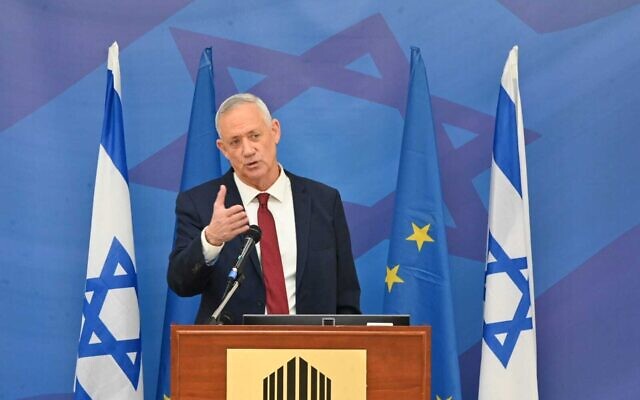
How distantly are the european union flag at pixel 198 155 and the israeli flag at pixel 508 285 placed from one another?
126 centimetres

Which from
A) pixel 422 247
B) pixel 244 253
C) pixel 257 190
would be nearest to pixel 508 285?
pixel 422 247

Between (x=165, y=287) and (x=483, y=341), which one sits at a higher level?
(x=165, y=287)

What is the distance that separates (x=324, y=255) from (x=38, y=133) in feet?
6.10

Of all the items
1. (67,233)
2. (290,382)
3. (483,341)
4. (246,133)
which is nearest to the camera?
(290,382)

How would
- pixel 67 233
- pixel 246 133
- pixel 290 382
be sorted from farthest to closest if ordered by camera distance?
1. pixel 67 233
2. pixel 246 133
3. pixel 290 382

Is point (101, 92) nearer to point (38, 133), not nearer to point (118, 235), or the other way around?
point (38, 133)

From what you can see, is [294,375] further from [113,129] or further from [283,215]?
[113,129]

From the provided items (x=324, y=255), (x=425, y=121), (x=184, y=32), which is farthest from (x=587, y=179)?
(x=184, y=32)

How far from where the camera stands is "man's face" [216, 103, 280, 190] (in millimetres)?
3496

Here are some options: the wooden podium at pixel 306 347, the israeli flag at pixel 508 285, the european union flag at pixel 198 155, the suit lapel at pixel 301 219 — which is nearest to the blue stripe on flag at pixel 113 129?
the european union flag at pixel 198 155

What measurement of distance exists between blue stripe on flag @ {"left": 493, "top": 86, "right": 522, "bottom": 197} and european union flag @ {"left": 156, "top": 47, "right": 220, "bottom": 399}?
1.25 m

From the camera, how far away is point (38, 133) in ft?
15.4

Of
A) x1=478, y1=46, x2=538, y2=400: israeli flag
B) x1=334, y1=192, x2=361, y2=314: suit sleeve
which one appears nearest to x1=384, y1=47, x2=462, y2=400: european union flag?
x1=478, y1=46, x2=538, y2=400: israeli flag

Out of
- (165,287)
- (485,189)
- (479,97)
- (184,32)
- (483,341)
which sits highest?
(184,32)
